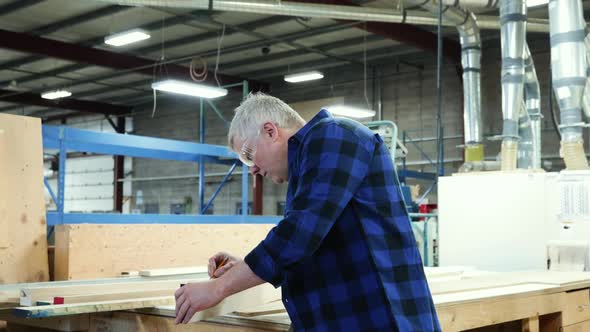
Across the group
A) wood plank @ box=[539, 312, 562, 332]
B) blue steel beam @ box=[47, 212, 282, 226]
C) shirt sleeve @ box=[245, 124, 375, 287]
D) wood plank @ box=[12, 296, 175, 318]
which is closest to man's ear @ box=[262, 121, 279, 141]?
shirt sleeve @ box=[245, 124, 375, 287]

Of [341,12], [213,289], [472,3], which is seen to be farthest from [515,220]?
[341,12]

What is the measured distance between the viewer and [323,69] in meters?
16.5

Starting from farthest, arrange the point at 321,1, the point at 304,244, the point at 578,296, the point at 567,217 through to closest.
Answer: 1. the point at 321,1
2. the point at 567,217
3. the point at 578,296
4. the point at 304,244

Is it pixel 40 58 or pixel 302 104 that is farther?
pixel 302 104

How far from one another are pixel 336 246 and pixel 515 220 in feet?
11.7

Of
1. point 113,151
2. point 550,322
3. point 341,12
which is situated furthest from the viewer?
point 341,12

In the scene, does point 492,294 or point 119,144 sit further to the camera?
point 119,144

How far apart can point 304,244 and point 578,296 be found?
8.30ft

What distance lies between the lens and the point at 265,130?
1920 millimetres

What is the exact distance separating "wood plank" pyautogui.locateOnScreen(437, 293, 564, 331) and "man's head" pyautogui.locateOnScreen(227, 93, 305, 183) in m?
1.03

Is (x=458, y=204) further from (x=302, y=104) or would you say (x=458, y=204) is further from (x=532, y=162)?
(x=302, y=104)

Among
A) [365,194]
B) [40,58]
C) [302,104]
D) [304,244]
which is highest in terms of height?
[40,58]

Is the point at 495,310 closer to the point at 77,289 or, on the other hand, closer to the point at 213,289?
the point at 213,289

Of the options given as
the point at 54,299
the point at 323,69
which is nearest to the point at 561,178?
the point at 54,299
